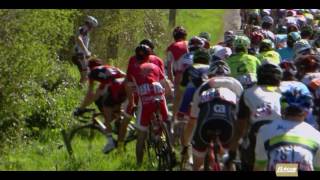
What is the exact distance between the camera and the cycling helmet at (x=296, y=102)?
25.4 feet

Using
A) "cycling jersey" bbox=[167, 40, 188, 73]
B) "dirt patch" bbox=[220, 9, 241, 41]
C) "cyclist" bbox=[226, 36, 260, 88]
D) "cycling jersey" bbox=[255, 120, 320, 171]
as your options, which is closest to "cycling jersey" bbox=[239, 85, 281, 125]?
"cycling jersey" bbox=[255, 120, 320, 171]

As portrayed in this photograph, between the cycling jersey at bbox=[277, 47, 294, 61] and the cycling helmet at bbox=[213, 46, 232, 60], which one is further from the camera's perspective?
the cycling jersey at bbox=[277, 47, 294, 61]

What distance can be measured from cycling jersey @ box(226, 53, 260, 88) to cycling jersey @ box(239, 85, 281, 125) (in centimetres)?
296

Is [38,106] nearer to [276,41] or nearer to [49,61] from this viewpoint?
[49,61]

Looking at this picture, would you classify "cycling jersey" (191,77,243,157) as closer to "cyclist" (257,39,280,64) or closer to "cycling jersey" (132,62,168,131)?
"cycling jersey" (132,62,168,131)

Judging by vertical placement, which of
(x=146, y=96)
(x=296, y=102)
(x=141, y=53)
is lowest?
(x=296, y=102)

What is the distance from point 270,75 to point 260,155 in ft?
4.36

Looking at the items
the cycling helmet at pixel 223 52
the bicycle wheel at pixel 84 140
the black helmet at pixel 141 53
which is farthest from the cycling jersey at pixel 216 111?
the cycling helmet at pixel 223 52

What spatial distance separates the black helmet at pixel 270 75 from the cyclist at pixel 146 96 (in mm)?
Result: 2578

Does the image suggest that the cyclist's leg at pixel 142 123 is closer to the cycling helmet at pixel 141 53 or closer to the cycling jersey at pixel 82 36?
the cycling helmet at pixel 141 53

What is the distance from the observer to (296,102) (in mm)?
7887

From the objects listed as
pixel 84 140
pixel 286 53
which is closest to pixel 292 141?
pixel 84 140

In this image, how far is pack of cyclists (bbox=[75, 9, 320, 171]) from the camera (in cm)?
766

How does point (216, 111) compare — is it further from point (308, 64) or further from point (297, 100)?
point (308, 64)
